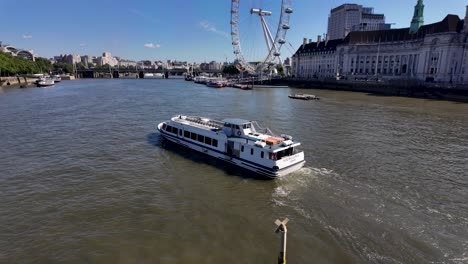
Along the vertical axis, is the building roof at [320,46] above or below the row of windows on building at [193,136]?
above

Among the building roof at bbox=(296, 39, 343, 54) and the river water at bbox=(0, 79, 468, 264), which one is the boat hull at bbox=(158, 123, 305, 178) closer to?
the river water at bbox=(0, 79, 468, 264)

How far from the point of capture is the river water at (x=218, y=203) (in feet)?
39.6

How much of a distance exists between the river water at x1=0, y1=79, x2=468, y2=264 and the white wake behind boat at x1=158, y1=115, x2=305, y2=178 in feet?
2.42

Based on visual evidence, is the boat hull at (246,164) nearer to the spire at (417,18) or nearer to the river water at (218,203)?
the river water at (218,203)

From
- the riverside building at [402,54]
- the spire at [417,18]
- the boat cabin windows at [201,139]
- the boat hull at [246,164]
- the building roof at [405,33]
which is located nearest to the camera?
the boat hull at [246,164]

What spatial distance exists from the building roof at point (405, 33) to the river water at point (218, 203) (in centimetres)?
8010

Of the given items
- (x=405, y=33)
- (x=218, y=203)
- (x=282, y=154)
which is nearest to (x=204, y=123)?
(x=282, y=154)

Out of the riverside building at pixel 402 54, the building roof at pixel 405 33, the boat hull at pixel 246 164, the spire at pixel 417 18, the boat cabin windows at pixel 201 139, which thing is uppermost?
the spire at pixel 417 18

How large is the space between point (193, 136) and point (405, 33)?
115 meters

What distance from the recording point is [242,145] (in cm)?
2089

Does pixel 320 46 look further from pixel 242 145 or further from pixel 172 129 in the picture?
pixel 242 145

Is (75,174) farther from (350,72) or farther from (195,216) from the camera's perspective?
(350,72)

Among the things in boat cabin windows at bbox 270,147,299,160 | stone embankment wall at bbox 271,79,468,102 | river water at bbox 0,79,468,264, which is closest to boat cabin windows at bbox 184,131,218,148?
river water at bbox 0,79,468,264

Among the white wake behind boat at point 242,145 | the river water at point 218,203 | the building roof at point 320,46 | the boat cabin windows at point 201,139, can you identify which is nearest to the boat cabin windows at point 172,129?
the white wake behind boat at point 242,145
